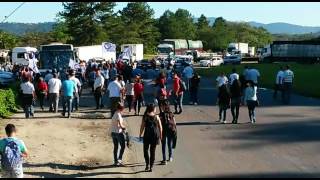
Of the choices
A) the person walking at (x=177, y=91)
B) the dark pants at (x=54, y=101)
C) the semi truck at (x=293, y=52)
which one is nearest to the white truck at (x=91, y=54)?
the semi truck at (x=293, y=52)

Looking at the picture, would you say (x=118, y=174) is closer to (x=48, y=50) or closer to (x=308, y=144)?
(x=308, y=144)

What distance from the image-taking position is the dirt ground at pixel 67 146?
1305cm

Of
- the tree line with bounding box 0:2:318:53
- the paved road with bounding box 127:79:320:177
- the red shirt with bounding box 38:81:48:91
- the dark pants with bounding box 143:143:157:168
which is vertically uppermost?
the tree line with bounding box 0:2:318:53

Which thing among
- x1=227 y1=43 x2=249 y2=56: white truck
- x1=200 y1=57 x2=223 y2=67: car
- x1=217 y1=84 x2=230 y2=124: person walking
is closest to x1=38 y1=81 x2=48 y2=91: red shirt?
x1=217 y1=84 x2=230 y2=124: person walking

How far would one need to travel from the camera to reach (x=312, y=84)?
37.8 meters

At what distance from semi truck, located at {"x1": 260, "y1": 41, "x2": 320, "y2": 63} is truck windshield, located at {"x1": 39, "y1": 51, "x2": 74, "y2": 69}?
4865cm

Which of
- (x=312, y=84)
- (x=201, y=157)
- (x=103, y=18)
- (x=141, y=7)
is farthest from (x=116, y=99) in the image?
(x=141, y=7)

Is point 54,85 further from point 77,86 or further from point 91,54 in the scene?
point 91,54

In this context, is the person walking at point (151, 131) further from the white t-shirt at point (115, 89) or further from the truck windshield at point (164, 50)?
the truck windshield at point (164, 50)

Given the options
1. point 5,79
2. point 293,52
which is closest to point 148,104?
point 5,79

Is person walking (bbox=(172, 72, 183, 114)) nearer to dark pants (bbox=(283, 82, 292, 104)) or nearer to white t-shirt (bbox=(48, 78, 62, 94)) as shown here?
white t-shirt (bbox=(48, 78, 62, 94))

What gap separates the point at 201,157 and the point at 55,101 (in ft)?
35.8

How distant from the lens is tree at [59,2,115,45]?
10188 centimetres

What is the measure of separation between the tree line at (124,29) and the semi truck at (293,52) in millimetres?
31833
